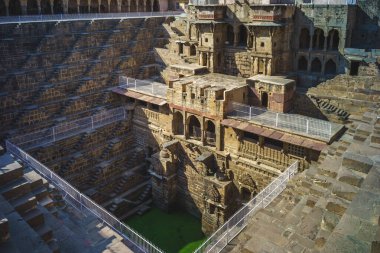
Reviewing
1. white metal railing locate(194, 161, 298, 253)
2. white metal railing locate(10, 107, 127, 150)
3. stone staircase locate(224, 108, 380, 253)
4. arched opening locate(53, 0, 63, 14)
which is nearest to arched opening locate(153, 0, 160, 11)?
arched opening locate(53, 0, 63, 14)

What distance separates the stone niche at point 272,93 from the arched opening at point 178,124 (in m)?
4.37

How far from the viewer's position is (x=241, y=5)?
76.1ft

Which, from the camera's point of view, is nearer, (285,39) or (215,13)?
(285,39)

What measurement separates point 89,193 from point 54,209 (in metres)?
7.84

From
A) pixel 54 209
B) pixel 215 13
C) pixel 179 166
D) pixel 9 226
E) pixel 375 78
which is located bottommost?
pixel 179 166

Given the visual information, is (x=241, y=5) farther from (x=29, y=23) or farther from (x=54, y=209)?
(x=54, y=209)

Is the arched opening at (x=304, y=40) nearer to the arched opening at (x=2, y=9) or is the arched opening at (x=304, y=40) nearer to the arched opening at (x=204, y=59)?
the arched opening at (x=204, y=59)

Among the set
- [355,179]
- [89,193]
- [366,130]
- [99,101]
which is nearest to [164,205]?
[89,193]

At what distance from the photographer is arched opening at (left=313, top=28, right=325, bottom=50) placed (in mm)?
21797

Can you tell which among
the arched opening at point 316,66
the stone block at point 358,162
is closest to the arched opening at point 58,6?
the arched opening at point 316,66

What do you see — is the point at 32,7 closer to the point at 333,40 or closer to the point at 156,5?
the point at 156,5

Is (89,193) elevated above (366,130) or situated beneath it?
situated beneath

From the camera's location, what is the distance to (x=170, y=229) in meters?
19.1

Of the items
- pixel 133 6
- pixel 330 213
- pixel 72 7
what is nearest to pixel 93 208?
pixel 330 213
